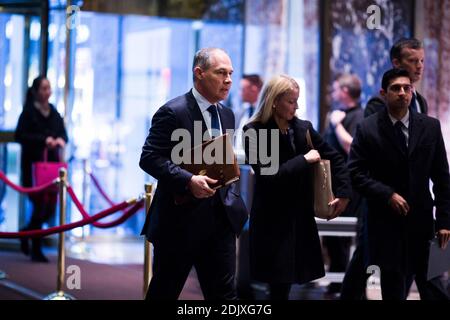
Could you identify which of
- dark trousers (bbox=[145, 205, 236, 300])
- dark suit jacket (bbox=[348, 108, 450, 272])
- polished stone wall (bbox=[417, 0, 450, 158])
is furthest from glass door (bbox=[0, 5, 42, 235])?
dark trousers (bbox=[145, 205, 236, 300])

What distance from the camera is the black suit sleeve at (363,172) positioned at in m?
5.00

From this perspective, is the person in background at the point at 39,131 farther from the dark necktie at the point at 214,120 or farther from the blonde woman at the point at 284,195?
the dark necktie at the point at 214,120

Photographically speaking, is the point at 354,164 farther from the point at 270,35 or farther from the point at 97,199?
the point at 97,199

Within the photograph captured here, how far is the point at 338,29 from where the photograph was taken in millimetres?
9562

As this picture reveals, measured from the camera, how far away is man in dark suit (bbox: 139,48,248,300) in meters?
4.52

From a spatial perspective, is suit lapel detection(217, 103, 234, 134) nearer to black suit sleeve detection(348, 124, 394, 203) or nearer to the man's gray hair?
the man's gray hair

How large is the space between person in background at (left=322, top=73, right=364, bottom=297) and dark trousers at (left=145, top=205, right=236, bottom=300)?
9.01 feet

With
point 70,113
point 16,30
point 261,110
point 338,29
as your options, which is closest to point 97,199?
point 70,113

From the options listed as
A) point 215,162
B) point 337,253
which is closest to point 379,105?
point 215,162

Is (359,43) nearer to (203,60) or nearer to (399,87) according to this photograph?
(399,87)

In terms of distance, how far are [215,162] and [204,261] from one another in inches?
19.3

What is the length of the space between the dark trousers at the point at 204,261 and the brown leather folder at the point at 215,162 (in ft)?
0.65

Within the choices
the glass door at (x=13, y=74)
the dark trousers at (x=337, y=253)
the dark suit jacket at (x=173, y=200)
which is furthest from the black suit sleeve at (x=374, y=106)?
the glass door at (x=13, y=74)
